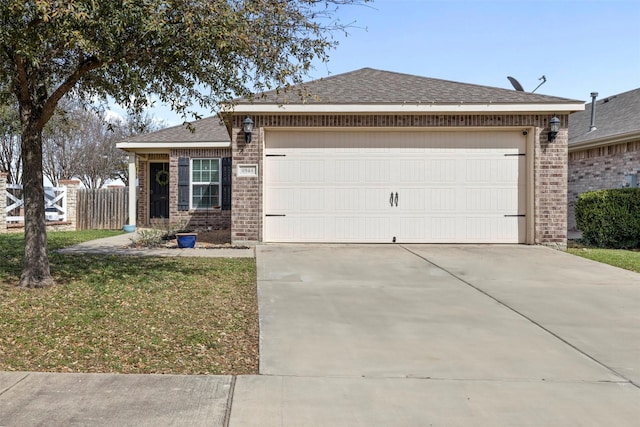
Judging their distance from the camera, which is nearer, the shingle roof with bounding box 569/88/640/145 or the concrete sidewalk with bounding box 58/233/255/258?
the concrete sidewalk with bounding box 58/233/255/258

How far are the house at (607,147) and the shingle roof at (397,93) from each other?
415 cm

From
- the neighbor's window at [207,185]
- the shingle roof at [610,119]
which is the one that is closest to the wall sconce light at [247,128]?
the neighbor's window at [207,185]

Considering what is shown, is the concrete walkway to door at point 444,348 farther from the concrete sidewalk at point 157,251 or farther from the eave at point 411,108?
the eave at point 411,108

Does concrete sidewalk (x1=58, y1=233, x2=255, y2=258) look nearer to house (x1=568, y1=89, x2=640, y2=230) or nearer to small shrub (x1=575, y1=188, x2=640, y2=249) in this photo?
small shrub (x1=575, y1=188, x2=640, y2=249)

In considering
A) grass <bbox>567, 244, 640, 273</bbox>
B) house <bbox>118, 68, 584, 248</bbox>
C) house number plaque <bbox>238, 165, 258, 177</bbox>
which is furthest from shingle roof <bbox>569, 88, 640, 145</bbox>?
house number plaque <bbox>238, 165, 258, 177</bbox>

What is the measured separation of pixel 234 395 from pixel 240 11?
15.2ft

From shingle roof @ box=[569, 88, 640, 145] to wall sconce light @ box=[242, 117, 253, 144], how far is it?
1030 cm

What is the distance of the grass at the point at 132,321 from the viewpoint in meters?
3.95

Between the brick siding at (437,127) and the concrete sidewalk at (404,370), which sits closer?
the concrete sidewalk at (404,370)

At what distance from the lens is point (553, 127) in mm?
10797

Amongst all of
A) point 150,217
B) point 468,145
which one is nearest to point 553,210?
point 468,145

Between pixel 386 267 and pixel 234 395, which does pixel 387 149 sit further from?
pixel 234 395

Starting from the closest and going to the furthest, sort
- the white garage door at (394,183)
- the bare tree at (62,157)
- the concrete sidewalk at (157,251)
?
the concrete sidewalk at (157,251) → the white garage door at (394,183) → the bare tree at (62,157)

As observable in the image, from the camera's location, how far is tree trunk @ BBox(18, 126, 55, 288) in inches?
253
